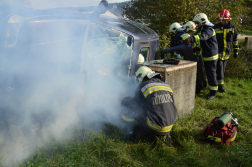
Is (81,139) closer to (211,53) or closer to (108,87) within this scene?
(108,87)

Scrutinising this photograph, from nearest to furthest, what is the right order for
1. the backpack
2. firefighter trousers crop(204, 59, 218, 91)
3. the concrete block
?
the backpack < the concrete block < firefighter trousers crop(204, 59, 218, 91)

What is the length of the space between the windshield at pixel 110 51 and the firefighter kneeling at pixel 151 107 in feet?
2.51

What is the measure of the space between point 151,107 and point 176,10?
14.5 feet

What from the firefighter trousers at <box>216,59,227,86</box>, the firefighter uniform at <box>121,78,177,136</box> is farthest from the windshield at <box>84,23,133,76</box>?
the firefighter trousers at <box>216,59,227,86</box>

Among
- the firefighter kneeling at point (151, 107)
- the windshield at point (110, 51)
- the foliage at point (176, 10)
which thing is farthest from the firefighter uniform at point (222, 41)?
the firefighter kneeling at point (151, 107)

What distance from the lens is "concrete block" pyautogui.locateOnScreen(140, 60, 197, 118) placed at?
3.50 m

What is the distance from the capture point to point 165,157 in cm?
279

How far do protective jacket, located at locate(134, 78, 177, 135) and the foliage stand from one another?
392 centimetres

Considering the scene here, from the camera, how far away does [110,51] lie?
4051 millimetres

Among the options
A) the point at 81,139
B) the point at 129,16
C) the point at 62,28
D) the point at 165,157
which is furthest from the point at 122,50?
the point at 129,16

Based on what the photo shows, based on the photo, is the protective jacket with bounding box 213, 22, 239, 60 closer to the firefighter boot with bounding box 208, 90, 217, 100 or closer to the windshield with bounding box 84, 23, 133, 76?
the firefighter boot with bounding box 208, 90, 217, 100

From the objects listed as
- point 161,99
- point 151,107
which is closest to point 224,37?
point 161,99

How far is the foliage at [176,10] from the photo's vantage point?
616cm

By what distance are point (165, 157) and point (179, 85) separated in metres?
1.46
